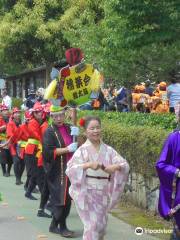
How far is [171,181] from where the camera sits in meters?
5.69

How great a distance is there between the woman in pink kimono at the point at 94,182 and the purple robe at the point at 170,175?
36.5 inches

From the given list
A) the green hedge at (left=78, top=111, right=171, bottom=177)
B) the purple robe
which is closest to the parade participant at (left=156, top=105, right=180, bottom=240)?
the purple robe

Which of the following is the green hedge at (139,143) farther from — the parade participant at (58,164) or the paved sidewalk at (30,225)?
the parade participant at (58,164)

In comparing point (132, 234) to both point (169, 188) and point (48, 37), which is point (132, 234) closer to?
point (169, 188)

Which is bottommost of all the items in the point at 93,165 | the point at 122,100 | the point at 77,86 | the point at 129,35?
the point at 93,165

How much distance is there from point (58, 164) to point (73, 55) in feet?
5.84

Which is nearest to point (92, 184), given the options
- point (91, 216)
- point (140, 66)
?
point (91, 216)

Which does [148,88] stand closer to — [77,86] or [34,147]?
[34,147]

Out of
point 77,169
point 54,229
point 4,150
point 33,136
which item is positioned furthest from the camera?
point 4,150

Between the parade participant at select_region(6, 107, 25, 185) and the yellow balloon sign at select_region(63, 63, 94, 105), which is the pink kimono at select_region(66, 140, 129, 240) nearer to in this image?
the yellow balloon sign at select_region(63, 63, 94, 105)

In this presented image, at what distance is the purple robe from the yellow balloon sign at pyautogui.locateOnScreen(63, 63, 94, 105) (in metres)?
3.78

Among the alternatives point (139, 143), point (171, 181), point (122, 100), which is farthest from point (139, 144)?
point (122, 100)

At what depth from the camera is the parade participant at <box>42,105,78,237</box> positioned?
27.3ft

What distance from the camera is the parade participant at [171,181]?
5.67 meters
